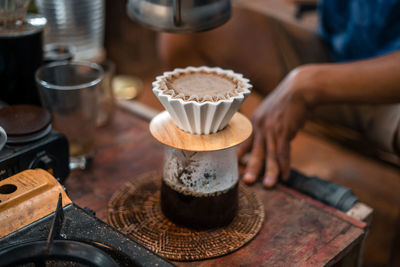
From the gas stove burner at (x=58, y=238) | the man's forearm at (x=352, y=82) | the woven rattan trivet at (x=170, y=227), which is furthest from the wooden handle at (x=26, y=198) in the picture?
the man's forearm at (x=352, y=82)

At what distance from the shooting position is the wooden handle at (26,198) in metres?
0.67

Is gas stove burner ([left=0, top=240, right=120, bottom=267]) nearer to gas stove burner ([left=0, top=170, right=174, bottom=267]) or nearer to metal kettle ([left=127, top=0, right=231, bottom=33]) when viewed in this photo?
gas stove burner ([left=0, top=170, right=174, bottom=267])

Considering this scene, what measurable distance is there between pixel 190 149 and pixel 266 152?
405mm

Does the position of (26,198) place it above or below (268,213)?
above

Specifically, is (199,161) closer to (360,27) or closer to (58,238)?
(58,238)

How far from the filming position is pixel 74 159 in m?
1.06

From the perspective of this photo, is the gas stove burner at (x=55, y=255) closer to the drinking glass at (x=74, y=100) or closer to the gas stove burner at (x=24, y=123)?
the gas stove burner at (x=24, y=123)

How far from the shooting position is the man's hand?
106cm

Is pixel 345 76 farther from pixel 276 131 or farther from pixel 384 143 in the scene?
pixel 384 143

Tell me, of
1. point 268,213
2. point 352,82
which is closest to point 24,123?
point 268,213

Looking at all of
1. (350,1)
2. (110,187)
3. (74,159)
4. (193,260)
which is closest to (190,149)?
(193,260)

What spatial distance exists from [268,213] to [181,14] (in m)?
0.45

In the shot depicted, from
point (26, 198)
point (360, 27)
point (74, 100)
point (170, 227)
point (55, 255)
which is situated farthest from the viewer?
point (360, 27)

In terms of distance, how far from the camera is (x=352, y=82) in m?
1.08
